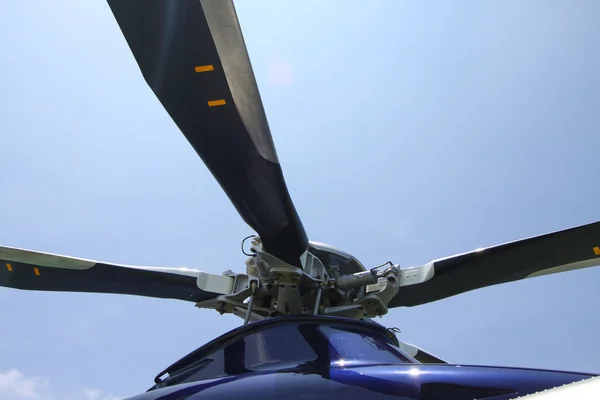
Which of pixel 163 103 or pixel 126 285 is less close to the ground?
pixel 163 103

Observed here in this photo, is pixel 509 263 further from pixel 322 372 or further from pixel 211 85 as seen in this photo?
pixel 211 85

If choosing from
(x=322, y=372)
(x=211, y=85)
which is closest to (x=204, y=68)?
(x=211, y=85)

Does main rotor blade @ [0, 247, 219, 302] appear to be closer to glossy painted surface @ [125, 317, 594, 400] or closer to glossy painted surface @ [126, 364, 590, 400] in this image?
glossy painted surface @ [125, 317, 594, 400]

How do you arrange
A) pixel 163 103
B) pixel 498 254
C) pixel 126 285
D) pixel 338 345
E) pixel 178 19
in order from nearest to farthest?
1. pixel 178 19
2. pixel 163 103
3. pixel 338 345
4. pixel 498 254
5. pixel 126 285

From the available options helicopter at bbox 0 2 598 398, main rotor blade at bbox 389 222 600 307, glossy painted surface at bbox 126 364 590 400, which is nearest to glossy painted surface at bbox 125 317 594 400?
glossy painted surface at bbox 126 364 590 400

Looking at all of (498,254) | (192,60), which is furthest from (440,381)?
(498,254)

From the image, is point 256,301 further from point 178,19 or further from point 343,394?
point 178,19

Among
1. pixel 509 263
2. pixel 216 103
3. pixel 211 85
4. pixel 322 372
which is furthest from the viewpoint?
pixel 509 263
